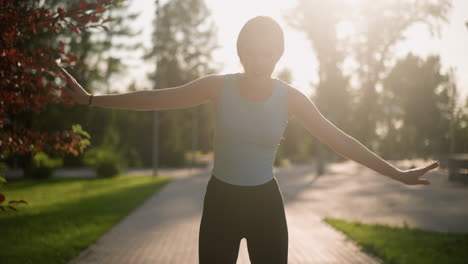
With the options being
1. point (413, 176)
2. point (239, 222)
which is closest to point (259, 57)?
point (239, 222)

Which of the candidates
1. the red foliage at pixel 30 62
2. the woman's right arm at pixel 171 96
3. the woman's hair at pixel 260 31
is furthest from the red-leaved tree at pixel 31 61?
the woman's hair at pixel 260 31

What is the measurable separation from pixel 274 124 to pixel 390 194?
17.2 m

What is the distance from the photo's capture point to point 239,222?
7.17 feet

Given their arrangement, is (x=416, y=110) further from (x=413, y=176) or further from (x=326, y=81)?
(x=413, y=176)

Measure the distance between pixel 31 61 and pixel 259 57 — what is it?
2.43 m

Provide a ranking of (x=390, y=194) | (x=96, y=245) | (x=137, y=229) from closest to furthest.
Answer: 1. (x=96, y=245)
2. (x=137, y=229)
3. (x=390, y=194)

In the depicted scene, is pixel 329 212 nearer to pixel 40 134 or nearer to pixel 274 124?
pixel 40 134

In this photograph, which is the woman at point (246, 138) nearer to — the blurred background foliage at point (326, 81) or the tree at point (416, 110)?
the blurred background foliage at point (326, 81)

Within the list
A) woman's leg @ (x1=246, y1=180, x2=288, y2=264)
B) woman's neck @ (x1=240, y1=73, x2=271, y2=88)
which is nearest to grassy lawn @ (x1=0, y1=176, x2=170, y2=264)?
woman's leg @ (x1=246, y1=180, x2=288, y2=264)

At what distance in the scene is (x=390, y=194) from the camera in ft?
60.0

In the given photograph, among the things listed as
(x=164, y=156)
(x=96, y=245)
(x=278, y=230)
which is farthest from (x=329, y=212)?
(x=164, y=156)

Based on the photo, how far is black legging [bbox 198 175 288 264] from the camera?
2.16 meters

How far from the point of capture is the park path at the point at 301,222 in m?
6.90

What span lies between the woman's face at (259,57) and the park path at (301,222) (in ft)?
15.8
